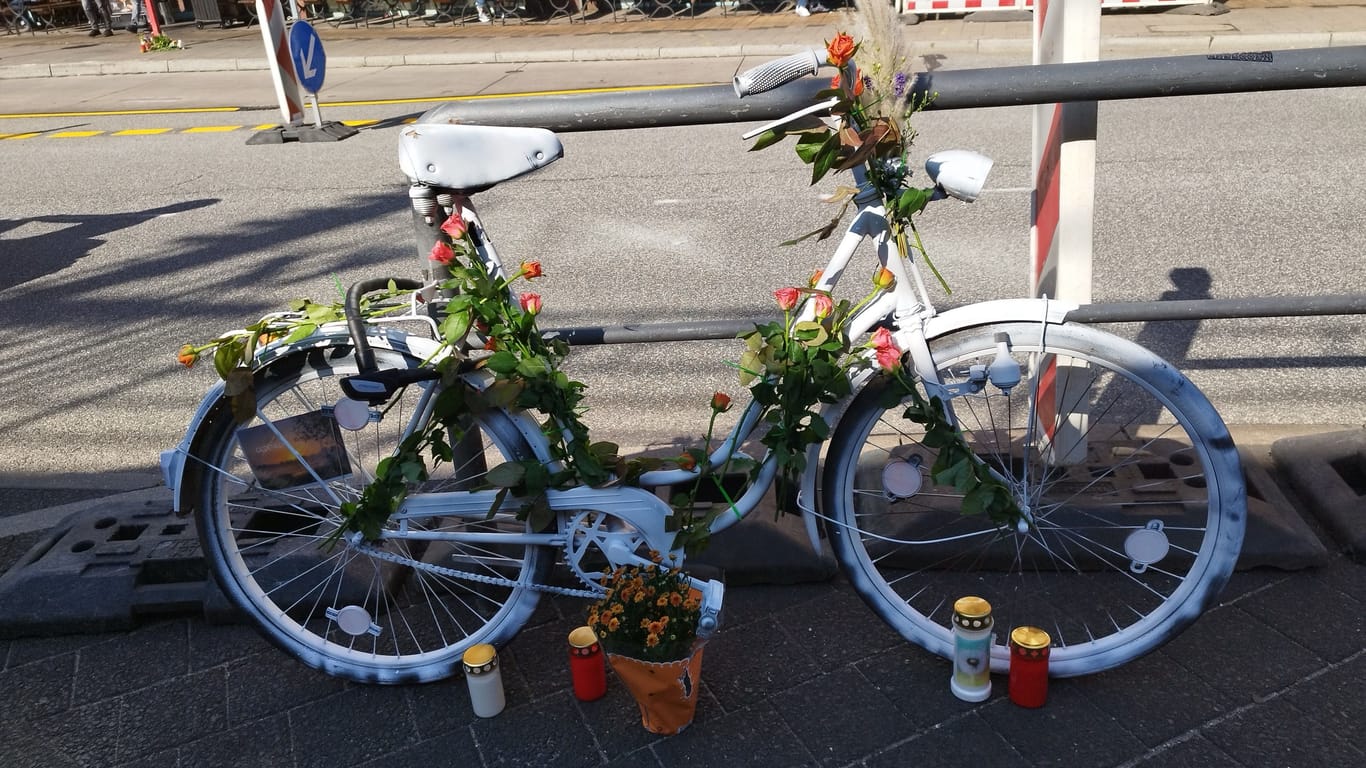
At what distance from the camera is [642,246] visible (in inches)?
273

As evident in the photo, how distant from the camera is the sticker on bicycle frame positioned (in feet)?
9.42

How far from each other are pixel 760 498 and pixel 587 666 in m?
0.58

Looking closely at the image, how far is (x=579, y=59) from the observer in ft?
49.9

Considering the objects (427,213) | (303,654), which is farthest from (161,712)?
(427,213)

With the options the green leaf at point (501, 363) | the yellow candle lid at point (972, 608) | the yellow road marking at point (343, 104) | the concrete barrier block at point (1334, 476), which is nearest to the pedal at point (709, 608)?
the yellow candle lid at point (972, 608)

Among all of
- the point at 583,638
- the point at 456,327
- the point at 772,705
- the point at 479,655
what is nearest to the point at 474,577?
the point at 479,655

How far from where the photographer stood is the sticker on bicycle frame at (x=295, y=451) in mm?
2871

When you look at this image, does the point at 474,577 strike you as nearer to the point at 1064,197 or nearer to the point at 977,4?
the point at 1064,197

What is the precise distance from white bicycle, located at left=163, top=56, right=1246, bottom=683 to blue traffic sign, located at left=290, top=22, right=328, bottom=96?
8036 mm

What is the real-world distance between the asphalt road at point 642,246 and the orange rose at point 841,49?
6.77 ft

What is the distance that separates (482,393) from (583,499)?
1.17ft

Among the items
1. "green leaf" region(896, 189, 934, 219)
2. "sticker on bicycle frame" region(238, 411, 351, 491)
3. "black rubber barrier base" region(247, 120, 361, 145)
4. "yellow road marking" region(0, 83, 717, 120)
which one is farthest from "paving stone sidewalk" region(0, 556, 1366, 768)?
"yellow road marking" region(0, 83, 717, 120)

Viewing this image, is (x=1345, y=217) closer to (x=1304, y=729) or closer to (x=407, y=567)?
(x=1304, y=729)

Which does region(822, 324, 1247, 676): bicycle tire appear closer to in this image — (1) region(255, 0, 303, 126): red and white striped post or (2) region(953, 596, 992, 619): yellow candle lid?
(2) region(953, 596, 992, 619): yellow candle lid
